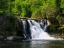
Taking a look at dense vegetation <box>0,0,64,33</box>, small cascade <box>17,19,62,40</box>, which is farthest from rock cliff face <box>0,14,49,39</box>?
dense vegetation <box>0,0,64,33</box>

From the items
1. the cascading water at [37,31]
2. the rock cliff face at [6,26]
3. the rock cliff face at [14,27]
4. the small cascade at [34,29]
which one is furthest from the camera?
the cascading water at [37,31]

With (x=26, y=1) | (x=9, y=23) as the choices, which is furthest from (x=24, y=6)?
(x=9, y=23)

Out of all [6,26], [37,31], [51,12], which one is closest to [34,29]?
[37,31]

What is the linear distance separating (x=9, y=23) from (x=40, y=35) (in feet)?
28.2

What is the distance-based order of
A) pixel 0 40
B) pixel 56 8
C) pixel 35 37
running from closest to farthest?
pixel 0 40
pixel 35 37
pixel 56 8

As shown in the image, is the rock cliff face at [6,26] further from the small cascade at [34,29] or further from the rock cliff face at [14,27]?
the small cascade at [34,29]

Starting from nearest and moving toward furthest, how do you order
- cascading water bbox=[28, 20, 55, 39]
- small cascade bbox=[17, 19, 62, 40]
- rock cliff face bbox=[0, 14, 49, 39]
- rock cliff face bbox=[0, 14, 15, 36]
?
rock cliff face bbox=[0, 14, 15, 36]
rock cliff face bbox=[0, 14, 49, 39]
small cascade bbox=[17, 19, 62, 40]
cascading water bbox=[28, 20, 55, 39]

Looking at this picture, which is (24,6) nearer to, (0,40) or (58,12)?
(58,12)

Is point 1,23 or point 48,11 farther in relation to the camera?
point 48,11

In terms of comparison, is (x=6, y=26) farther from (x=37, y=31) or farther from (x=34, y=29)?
(x=37, y=31)

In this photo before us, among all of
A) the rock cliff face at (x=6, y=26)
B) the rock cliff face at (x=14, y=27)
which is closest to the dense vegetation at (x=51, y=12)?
the rock cliff face at (x=6, y=26)

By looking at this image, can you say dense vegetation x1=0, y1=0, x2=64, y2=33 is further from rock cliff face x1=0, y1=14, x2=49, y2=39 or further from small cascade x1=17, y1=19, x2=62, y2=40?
small cascade x1=17, y1=19, x2=62, y2=40

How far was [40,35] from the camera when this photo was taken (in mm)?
71000

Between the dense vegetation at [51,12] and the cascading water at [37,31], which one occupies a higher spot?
the dense vegetation at [51,12]
